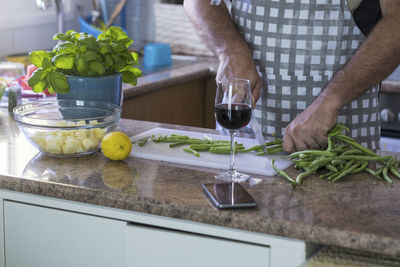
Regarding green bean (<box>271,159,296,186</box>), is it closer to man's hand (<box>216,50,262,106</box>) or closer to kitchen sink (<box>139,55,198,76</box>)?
man's hand (<box>216,50,262,106</box>)

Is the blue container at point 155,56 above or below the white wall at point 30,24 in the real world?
below

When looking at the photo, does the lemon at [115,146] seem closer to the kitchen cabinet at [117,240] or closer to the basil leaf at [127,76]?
the kitchen cabinet at [117,240]

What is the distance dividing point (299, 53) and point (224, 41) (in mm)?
237

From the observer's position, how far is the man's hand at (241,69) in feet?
6.17

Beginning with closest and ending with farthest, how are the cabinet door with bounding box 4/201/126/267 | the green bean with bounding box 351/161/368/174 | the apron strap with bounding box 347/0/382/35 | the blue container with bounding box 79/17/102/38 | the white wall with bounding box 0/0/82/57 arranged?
the cabinet door with bounding box 4/201/126/267 → the green bean with bounding box 351/161/368/174 → the apron strap with bounding box 347/0/382/35 → the white wall with bounding box 0/0/82/57 → the blue container with bounding box 79/17/102/38

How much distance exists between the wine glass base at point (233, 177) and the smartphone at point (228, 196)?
0.18 ft

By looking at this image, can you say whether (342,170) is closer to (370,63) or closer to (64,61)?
(370,63)

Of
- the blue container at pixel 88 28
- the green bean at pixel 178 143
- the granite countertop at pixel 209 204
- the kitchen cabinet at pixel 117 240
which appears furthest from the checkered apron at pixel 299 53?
the blue container at pixel 88 28

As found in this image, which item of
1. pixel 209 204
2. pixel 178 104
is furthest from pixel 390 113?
pixel 209 204

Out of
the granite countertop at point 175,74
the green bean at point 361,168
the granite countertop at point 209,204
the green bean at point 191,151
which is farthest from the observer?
the granite countertop at point 175,74

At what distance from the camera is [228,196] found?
4.43 ft

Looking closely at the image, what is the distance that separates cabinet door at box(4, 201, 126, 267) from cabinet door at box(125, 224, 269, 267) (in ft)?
0.11

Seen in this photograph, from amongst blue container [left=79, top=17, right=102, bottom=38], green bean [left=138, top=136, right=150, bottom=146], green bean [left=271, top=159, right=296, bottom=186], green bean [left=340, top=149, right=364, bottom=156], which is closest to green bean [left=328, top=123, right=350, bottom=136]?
green bean [left=340, top=149, right=364, bottom=156]

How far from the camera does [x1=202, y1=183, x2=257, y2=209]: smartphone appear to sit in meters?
1.31
